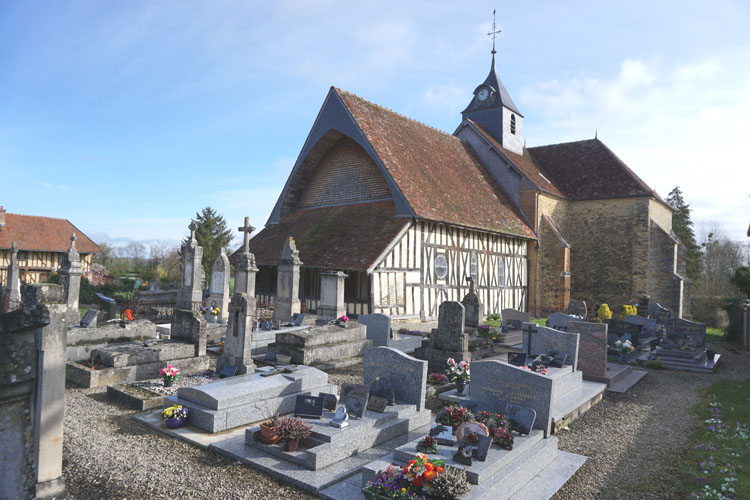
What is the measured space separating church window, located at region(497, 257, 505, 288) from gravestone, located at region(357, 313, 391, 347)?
1157cm

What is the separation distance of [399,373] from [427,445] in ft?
6.87

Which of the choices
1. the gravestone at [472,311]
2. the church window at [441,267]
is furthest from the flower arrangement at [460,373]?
the church window at [441,267]

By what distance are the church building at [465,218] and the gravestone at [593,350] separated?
311 inches

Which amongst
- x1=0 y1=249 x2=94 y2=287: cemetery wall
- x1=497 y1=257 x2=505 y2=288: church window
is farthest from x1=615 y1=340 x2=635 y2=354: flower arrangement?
x1=0 y1=249 x2=94 y2=287: cemetery wall

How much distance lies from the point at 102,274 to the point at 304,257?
23482 mm

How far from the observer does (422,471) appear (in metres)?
4.55

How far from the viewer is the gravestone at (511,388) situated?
645 cm

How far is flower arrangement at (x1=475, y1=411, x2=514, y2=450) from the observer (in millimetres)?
5586

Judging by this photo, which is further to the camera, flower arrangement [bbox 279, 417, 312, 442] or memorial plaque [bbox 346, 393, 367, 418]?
memorial plaque [bbox 346, 393, 367, 418]

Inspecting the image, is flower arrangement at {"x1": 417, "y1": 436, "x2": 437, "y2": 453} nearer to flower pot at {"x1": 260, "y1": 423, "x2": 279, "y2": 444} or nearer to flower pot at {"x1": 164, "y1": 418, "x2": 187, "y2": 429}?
flower pot at {"x1": 260, "y1": 423, "x2": 279, "y2": 444}

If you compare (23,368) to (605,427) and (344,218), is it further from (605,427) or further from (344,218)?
(344,218)

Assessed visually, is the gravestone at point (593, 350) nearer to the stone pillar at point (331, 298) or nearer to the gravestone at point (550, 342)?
the gravestone at point (550, 342)

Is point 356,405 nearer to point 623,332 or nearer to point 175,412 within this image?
point 175,412

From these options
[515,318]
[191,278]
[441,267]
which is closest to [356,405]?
[191,278]
